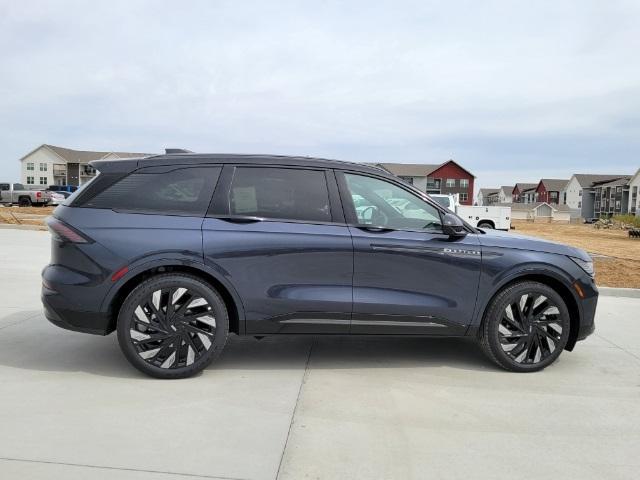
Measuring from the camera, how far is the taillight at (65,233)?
4020 millimetres

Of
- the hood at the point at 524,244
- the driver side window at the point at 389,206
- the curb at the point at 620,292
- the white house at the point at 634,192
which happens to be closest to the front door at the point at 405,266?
the driver side window at the point at 389,206

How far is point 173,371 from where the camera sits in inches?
160

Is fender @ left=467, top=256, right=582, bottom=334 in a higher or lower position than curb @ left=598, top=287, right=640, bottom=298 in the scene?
higher

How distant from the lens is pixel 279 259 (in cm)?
413

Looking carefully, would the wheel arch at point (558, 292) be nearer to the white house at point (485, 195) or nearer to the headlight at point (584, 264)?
the headlight at point (584, 264)

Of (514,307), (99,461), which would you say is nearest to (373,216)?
(514,307)

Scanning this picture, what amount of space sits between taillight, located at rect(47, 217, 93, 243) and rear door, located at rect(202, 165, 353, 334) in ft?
3.09

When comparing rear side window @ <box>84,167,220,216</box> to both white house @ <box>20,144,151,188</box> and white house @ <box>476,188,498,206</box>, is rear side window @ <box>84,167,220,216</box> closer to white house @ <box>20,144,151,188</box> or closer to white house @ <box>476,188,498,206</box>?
white house @ <box>20,144,151,188</box>

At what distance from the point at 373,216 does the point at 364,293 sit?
65 cm

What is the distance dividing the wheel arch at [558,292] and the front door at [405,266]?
0.19 m

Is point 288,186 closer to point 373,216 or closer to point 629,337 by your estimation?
point 373,216

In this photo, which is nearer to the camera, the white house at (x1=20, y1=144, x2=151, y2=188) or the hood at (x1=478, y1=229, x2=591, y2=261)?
the hood at (x1=478, y1=229, x2=591, y2=261)

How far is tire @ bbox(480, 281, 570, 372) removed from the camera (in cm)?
438

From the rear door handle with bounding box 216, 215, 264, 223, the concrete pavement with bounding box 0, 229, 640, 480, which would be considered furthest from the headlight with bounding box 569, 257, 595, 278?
the rear door handle with bounding box 216, 215, 264, 223
